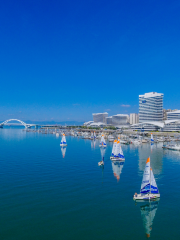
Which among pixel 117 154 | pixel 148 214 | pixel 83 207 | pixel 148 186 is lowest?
pixel 148 214

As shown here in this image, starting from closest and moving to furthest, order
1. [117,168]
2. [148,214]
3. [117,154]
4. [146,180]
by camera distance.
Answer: [148,214]
[146,180]
[117,168]
[117,154]

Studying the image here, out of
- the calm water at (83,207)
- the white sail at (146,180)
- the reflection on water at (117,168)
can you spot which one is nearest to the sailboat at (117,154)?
the reflection on water at (117,168)

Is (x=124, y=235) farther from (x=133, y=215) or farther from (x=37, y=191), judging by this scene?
(x=37, y=191)

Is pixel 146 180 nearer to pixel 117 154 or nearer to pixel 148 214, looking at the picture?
pixel 148 214

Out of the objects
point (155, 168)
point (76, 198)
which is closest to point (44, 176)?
point (76, 198)

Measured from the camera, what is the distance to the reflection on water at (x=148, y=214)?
74.4 ft

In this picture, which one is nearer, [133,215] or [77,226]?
[77,226]

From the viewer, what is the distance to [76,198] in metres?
29.8

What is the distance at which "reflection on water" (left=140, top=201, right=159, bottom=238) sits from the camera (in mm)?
22672

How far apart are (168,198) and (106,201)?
9828 mm

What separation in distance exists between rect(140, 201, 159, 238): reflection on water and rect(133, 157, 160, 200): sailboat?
39.7 inches

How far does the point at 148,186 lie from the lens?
29125 millimetres

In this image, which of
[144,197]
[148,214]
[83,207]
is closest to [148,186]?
[144,197]

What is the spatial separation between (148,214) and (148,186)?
444 cm
